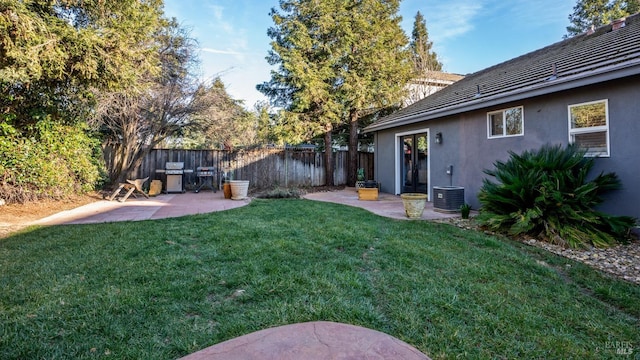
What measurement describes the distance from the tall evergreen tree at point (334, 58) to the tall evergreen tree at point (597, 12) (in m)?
12.3

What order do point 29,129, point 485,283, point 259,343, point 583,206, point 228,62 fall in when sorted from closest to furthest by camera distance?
point 259,343
point 485,283
point 583,206
point 29,129
point 228,62

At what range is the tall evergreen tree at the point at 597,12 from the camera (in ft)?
54.2

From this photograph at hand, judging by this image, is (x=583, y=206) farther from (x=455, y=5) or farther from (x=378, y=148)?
(x=455, y=5)

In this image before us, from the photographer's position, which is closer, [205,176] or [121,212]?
[121,212]

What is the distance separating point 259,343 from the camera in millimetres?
1770

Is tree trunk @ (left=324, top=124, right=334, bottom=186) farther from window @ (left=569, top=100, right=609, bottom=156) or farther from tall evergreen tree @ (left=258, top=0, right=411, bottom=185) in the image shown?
window @ (left=569, top=100, right=609, bottom=156)

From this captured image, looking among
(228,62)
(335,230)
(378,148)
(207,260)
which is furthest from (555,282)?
(228,62)

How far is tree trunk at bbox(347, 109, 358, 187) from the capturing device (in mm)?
13070

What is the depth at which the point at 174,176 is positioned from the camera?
10.7m

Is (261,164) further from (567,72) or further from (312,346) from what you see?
(312,346)

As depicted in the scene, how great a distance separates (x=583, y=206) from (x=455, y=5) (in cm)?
1028

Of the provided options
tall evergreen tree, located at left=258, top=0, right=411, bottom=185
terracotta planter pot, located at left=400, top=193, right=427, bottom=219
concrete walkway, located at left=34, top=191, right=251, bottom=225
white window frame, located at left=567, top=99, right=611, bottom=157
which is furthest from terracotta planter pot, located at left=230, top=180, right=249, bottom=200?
white window frame, located at left=567, top=99, right=611, bottom=157

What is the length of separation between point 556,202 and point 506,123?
289cm

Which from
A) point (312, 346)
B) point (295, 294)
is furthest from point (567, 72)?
point (312, 346)
